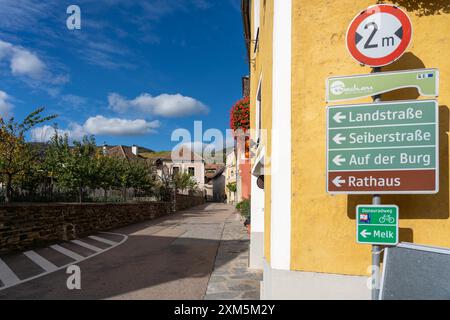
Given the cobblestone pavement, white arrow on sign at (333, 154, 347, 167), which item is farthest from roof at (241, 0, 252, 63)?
white arrow on sign at (333, 154, 347, 167)

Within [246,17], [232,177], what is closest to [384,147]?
[246,17]

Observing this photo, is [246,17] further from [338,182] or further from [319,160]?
[338,182]

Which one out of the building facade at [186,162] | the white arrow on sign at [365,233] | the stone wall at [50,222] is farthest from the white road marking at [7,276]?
the building facade at [186,162]

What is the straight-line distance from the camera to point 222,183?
73.1m

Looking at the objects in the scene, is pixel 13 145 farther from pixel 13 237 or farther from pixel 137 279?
pixel 137 279

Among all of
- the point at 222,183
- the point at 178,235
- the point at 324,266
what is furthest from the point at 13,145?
the point at 222,183

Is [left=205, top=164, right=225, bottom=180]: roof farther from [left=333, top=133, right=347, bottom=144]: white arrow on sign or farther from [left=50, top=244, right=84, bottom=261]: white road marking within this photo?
[left=333, top=133, right=347, bottom=144]: white arrow on sign

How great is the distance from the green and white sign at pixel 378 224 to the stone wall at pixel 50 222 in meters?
8.87

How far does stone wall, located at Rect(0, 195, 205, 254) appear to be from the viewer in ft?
29.1

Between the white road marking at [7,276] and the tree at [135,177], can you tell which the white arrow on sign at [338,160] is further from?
the tree at [135,177]

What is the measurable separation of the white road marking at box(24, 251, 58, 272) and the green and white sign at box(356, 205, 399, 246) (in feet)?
22.4

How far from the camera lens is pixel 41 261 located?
8.16 meters

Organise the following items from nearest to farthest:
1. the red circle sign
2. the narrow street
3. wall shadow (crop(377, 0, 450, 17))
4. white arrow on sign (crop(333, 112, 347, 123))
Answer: the red circle sign < white arrow on sign (crop(333, 112, 347, 123)) < wall shadow (crop(377, 0, 450, 17)) < the narrow street

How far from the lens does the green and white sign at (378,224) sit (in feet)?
9.87
